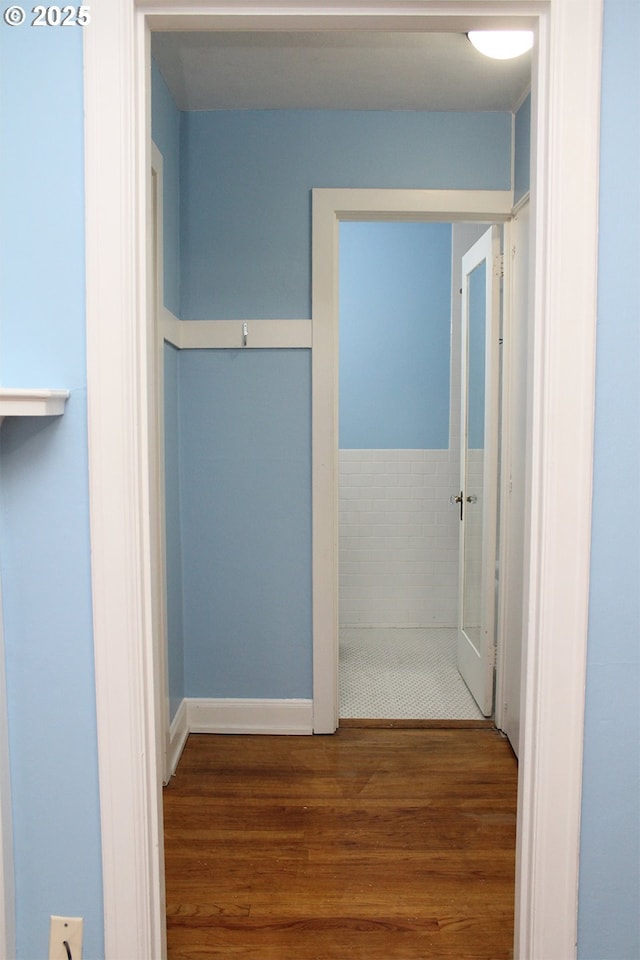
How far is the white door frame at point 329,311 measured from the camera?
2.94m

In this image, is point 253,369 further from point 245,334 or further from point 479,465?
point 479,465

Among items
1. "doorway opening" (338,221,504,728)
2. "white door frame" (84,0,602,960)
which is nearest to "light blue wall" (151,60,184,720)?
"white door frame" (84,0,602,960)

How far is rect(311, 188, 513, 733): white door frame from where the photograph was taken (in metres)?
2.94

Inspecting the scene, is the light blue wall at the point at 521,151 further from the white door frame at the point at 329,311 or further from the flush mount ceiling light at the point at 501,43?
the flush mount ceiling light at the point at 501,43

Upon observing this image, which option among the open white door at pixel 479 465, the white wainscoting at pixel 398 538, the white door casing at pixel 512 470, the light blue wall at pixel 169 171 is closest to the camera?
the light blue wall at pixel 169 171

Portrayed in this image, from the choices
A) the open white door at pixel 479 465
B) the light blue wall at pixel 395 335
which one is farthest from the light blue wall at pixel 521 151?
the light blue wall at pixel 395 335

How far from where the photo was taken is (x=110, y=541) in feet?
4.56

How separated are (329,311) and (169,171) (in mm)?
838

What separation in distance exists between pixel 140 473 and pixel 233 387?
5.49 feet

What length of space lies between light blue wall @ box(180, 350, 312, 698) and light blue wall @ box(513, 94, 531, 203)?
43.8 inches

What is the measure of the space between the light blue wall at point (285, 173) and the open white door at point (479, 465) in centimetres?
40

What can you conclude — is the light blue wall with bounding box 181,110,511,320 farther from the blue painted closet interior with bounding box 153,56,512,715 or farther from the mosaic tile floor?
the mosaic tile floor

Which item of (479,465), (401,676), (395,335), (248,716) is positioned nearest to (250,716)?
(248,716)

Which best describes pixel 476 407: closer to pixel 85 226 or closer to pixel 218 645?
pixel 218 645
